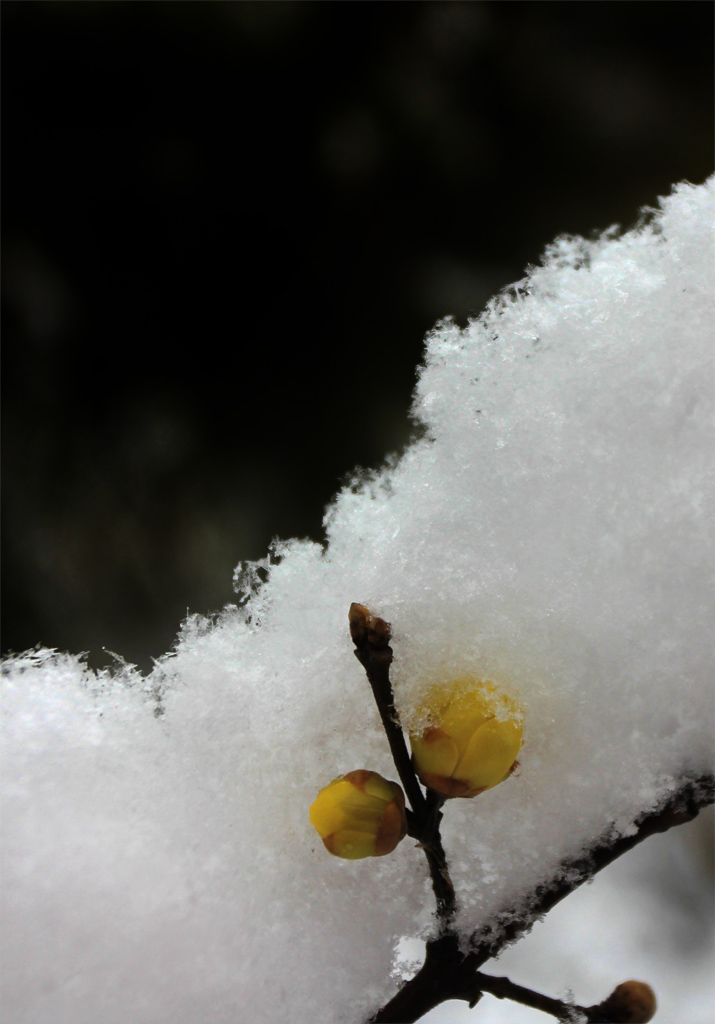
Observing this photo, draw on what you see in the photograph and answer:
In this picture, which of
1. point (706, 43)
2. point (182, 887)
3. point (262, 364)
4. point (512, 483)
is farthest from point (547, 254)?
point (706, 43)

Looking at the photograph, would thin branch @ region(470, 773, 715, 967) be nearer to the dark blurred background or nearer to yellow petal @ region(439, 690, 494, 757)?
yellow petal @ region(439, 690, 494, 757)

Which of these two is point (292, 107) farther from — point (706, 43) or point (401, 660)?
point (401, 660)

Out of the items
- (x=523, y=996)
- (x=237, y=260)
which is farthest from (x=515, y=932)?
(x=237, y=260)

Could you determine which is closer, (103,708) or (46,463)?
(103,708)

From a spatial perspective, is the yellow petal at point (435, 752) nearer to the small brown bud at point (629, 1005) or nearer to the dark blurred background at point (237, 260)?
the small brown bud at point (629, 1005)

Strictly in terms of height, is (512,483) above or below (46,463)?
below

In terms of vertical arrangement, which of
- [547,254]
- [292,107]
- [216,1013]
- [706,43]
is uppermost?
[292,107]

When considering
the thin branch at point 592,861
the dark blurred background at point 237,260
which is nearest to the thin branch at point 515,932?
the thin branch at point 592,861

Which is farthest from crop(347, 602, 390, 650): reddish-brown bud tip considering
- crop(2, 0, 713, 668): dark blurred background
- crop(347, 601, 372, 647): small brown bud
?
crop(2, 0, 713, 668): dark blurred background
